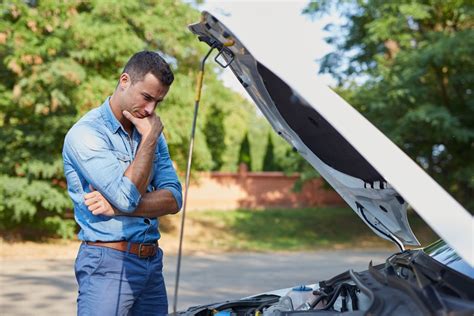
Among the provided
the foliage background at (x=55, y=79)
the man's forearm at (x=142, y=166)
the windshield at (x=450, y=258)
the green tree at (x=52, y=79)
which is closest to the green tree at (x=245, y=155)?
the foliage background at (x=55, y=79)

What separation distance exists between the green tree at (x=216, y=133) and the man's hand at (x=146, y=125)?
66.7 ft

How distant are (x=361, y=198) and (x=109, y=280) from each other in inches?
50.4

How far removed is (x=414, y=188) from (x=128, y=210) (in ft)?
4.51

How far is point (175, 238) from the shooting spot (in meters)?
18.6

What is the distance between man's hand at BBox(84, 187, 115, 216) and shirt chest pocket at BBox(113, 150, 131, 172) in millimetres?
A: 206

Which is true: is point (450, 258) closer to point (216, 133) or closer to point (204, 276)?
point (204, 276)

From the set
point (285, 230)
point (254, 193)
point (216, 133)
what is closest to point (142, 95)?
point (285, 230)

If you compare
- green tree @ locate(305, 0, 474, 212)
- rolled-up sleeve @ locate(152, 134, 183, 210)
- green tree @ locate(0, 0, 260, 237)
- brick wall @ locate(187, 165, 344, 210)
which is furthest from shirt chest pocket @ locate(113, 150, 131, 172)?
brick wall @ locate(187, 165, 344, 210)

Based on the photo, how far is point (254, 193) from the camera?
2661cm

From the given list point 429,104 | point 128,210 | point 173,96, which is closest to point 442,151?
point 429,104

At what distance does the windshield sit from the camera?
2462 mm

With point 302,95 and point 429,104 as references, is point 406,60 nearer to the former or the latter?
point 429,104

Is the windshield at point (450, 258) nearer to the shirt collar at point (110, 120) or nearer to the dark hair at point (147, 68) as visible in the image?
the dark hair at point (147, 68)

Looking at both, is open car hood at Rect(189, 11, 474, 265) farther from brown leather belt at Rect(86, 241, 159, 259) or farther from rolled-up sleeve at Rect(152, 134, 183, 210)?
brown leather belt at Rect(86, 241, 159, 259)
